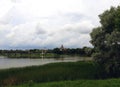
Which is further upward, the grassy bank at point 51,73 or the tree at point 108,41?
the tree at point 108,41

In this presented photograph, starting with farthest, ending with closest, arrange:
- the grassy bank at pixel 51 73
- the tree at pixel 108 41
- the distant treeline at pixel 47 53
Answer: the distant treeline at pixel 47 53 → the tree at pixel 108 41 → the grassy bank at pixel 51 73

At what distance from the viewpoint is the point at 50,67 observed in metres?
49.5

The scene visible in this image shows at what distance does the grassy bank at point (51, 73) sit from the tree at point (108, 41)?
1818 millimetres

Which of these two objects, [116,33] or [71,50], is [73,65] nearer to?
[116,33]

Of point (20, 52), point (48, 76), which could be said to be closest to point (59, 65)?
point (48, 76)

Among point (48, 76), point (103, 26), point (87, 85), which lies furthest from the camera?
point (103, 26)

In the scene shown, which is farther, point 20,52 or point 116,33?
point 20,52

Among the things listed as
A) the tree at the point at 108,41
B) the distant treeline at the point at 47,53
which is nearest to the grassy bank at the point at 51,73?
the tree at the point at 108,41

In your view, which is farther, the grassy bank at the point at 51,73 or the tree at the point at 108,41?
the tree at the point at 108,41

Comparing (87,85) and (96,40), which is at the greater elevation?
(96,40)

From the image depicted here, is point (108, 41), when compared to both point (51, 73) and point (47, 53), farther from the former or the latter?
point (47, 53)

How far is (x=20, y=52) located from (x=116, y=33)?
97.7 meters

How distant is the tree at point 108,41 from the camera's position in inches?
1959

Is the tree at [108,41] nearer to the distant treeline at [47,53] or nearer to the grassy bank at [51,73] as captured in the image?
the grassy bank at [51,73]
